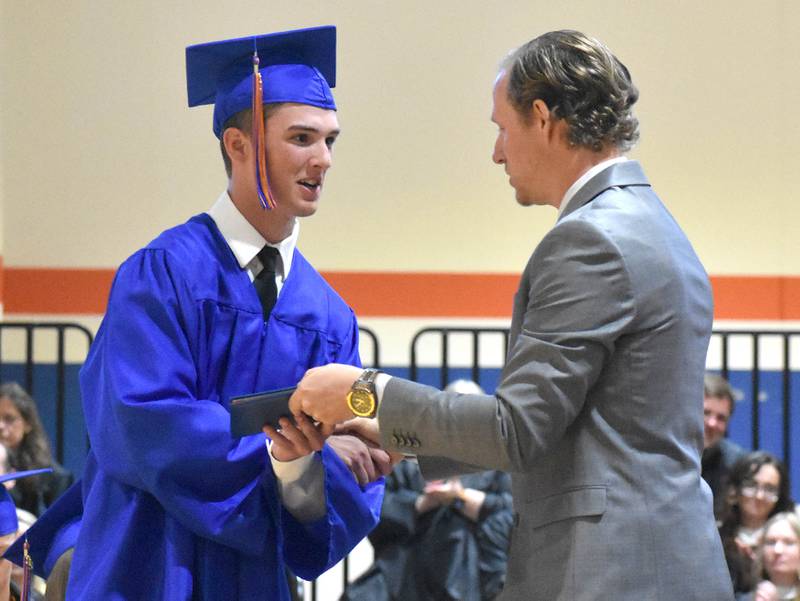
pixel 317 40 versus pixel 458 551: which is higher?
pixel 317 40

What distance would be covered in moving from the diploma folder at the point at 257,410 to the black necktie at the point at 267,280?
266 millimetres

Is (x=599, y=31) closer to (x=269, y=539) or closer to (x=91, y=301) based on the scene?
(x=91, y=301)

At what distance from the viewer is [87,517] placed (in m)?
2.39

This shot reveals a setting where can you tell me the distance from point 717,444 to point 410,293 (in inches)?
90.4

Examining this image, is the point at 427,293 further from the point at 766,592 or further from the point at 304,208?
the point at 304,208

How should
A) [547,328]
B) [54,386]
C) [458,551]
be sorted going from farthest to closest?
[54,386]
[458,551]
[547,328]

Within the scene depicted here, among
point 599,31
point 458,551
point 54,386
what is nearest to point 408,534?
point 458,551

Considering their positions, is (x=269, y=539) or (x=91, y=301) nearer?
(x=269, y=539)

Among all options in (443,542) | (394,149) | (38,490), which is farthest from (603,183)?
(394,149)

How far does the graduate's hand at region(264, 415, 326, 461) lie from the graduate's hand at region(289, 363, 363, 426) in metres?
0.05

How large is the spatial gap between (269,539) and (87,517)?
0.35m

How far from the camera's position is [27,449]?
17.0ft

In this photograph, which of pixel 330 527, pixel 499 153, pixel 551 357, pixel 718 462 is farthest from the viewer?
pixel 718 462

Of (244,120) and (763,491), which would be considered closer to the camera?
(244,120)
